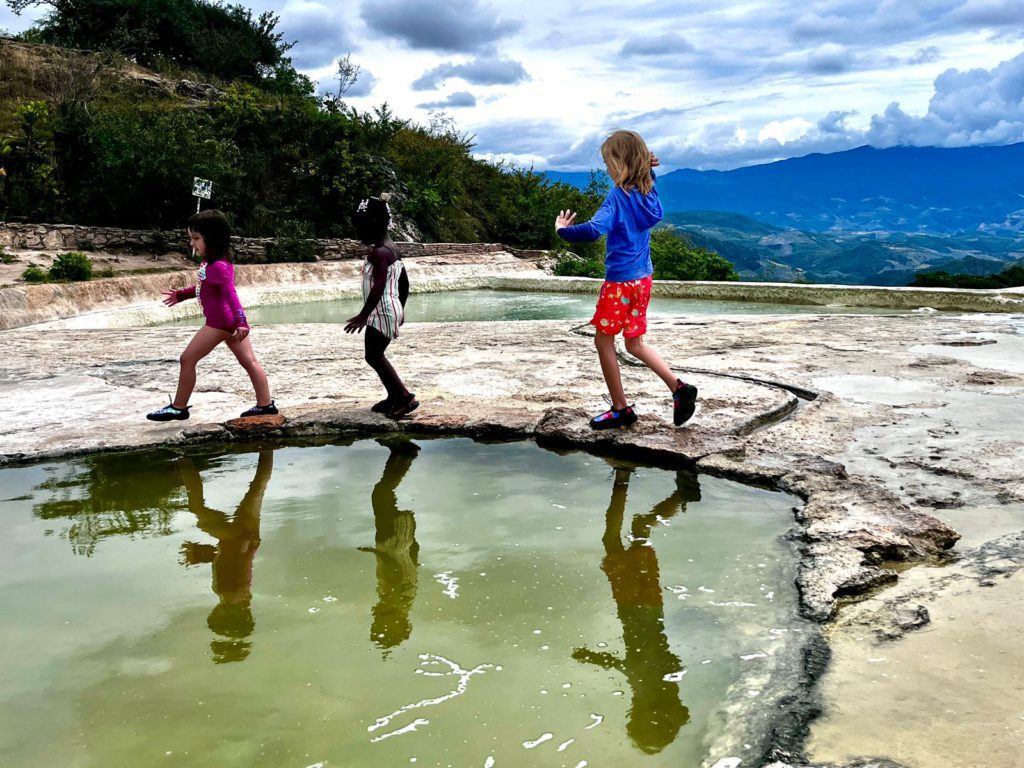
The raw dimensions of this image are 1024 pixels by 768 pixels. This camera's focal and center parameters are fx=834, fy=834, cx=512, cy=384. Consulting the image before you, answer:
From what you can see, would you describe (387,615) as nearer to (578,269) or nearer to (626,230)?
(626,230)

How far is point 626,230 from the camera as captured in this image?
4.13 m

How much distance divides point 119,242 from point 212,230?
42.1ft

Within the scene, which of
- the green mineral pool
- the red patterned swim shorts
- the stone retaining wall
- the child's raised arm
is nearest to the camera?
the green mineral pool

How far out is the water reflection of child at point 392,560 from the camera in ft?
7.70

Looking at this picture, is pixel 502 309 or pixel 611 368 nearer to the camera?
pixel 611 368

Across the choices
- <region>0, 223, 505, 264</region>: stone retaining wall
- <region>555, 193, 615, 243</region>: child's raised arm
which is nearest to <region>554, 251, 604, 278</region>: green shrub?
<region>0, 223, 505, 264</region>: stone retaining wall

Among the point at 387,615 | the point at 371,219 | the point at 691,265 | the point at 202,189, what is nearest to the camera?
the point at 387,615

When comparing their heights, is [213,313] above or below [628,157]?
below

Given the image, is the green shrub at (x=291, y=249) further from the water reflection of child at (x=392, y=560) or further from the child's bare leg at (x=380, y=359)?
the water reflection of child at (x=392, y=560)

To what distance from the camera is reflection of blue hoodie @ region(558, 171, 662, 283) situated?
407 centimetres

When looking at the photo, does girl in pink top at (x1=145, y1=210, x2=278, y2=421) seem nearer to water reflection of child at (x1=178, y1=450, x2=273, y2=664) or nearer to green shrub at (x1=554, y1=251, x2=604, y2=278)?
water reflection of child at (x1=178, y1=450, x2=273, y2=664)

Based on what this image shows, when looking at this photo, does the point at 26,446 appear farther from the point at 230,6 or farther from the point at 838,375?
the point at 230,6

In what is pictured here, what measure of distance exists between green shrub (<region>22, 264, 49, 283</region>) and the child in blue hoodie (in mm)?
10391

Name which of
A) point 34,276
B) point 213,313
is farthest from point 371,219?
point 34,276
